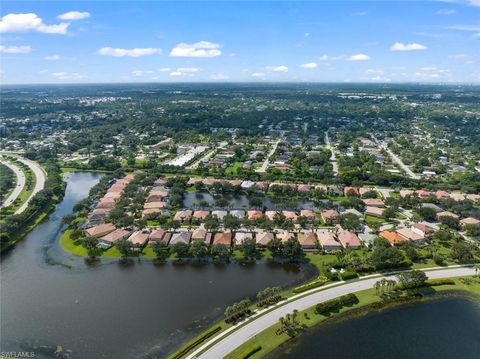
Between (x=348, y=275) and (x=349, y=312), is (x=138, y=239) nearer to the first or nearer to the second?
(x=348, y=275)

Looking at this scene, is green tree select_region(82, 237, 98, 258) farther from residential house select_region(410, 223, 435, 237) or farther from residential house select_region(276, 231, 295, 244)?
residential house select_region(410, 223, 435, 237)

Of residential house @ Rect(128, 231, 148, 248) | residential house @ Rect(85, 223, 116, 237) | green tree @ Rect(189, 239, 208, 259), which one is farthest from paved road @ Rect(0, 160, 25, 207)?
green tree @ Rect(189, 239, 208, 259)

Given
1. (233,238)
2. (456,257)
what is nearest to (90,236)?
(233,238)

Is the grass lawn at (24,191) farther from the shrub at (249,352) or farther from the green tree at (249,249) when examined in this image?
the shrub at (249,352)

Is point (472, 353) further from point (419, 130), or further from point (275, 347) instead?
point (419, 130)

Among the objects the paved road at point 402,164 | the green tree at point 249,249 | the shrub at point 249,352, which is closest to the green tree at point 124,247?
the green tree at point 249,249

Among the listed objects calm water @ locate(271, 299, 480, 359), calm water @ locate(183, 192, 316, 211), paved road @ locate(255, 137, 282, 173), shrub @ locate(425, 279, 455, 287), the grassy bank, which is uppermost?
paved road @ locate(255, 137, 282, 173)
